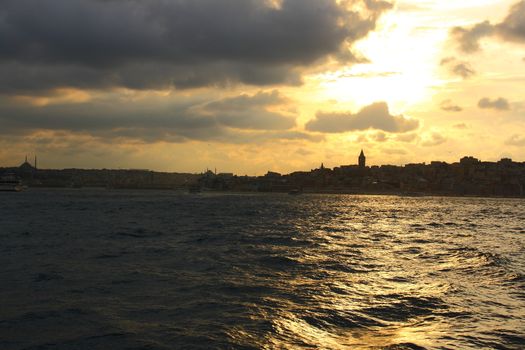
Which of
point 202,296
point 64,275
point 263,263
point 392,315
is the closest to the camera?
point 392,315

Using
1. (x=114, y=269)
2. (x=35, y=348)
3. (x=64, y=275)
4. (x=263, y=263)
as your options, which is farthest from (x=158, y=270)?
(x=35, y=348)

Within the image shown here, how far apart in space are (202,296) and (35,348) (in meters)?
6.89

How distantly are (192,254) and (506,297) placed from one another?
1793 cm

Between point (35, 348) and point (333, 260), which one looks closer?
point (35, 348)

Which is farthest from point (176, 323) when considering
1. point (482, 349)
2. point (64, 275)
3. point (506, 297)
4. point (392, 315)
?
point (506, 297)

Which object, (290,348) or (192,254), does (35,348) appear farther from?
(192,254)

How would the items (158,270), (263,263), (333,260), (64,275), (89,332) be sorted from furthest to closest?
(333,260) < (263,263) < (158,270) < (64,275) < (89,332)

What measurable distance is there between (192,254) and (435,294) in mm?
15804

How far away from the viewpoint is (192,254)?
29984 millimetres

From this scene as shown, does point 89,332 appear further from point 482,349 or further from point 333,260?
point 333,260

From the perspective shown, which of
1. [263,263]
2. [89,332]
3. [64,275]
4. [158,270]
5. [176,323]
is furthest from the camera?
[263,263]

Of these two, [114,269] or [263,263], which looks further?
[263,263]

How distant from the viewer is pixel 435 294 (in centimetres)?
1877

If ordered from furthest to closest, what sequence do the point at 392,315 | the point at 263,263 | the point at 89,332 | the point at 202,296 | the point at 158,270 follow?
1. the point at 263,263
2. the point at 158,270
3. the point at 202,296
4. the point at 392,315
5. the point at 89,332
